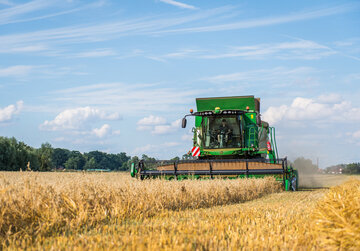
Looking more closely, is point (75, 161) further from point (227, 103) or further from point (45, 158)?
point (227, 103)

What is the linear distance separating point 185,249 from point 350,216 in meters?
1.86

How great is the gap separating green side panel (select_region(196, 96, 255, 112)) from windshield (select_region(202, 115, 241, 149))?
32.1 inches

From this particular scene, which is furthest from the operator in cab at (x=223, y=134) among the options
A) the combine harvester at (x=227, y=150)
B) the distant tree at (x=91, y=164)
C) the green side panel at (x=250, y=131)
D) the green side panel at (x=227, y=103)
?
the distant tree at (x=91, y=164)

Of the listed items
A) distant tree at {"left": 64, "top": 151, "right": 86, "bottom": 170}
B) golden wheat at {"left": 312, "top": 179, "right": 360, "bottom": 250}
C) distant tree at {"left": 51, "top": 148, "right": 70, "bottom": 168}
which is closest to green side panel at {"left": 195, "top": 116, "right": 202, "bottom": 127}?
golden wheat at {"left": 312, "top": 179, "right": 360, "bottom": 250}

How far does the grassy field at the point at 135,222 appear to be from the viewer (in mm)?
4348

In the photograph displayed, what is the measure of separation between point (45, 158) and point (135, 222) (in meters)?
59.8

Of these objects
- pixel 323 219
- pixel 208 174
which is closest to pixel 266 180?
pixel 208 174

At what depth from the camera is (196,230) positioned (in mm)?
5000

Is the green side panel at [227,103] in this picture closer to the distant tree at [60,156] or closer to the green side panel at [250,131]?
the green side panel at [250,131]

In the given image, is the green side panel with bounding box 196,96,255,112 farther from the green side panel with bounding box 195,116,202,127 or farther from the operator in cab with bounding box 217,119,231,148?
the operator in cab with bounding box 217,119,231,148

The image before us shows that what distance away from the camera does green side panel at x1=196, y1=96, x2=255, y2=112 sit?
15.1 m

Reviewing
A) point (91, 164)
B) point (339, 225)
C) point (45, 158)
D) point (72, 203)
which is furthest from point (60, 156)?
point (339, 225)

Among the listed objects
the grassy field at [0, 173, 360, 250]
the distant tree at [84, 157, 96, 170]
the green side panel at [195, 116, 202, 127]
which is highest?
the green side panel at [195, 116, 202, 127]

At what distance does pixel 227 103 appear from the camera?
1516 cm
